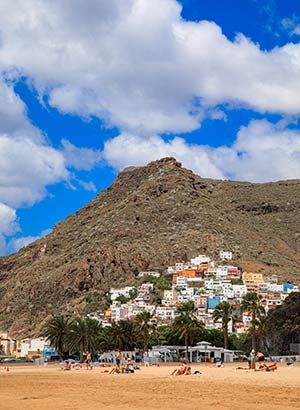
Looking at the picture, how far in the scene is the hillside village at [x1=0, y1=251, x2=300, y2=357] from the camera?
133 meters

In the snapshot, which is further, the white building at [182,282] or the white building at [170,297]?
the white building at [182,282]

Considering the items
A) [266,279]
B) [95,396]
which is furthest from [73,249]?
[95,396]

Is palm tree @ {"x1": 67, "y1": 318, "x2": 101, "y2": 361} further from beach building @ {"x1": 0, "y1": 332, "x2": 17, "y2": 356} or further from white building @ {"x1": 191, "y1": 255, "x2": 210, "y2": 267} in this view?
white building @ {"x1": 191, "y1": 255, "x2": 210, "y2": 267}

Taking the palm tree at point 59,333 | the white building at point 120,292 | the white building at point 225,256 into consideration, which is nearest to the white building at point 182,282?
the white building at point 120,292

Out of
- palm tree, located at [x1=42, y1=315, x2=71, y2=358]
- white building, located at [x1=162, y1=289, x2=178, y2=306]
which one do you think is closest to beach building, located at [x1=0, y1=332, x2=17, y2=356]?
white building, located at [x1=162, y1=289, x2=178, y2=306]

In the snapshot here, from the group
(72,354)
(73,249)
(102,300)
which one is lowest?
(72,354)

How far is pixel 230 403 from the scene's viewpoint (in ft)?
58.2

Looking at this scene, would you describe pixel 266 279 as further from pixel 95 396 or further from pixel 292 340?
pixel 95 396

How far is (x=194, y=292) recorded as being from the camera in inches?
6102

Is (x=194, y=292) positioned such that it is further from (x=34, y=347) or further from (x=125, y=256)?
(x=34, y=347)

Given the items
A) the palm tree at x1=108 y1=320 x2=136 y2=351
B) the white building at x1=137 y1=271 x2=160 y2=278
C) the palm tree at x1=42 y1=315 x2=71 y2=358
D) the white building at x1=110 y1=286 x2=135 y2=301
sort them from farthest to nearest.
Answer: the white building at x1=137 y1=271 x2=160 y2=278
the white building at x1=110 y1=286 x2=135 y2=301
the palm tree at x1=108 y1=320 x2=136 y2=351
the palm tree at x1=42 y1=315 x2=71 y2=358

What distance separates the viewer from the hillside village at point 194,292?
133 metres

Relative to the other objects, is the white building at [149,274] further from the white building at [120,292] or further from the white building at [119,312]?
the white building at [119,312]

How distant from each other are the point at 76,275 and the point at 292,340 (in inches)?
3857
